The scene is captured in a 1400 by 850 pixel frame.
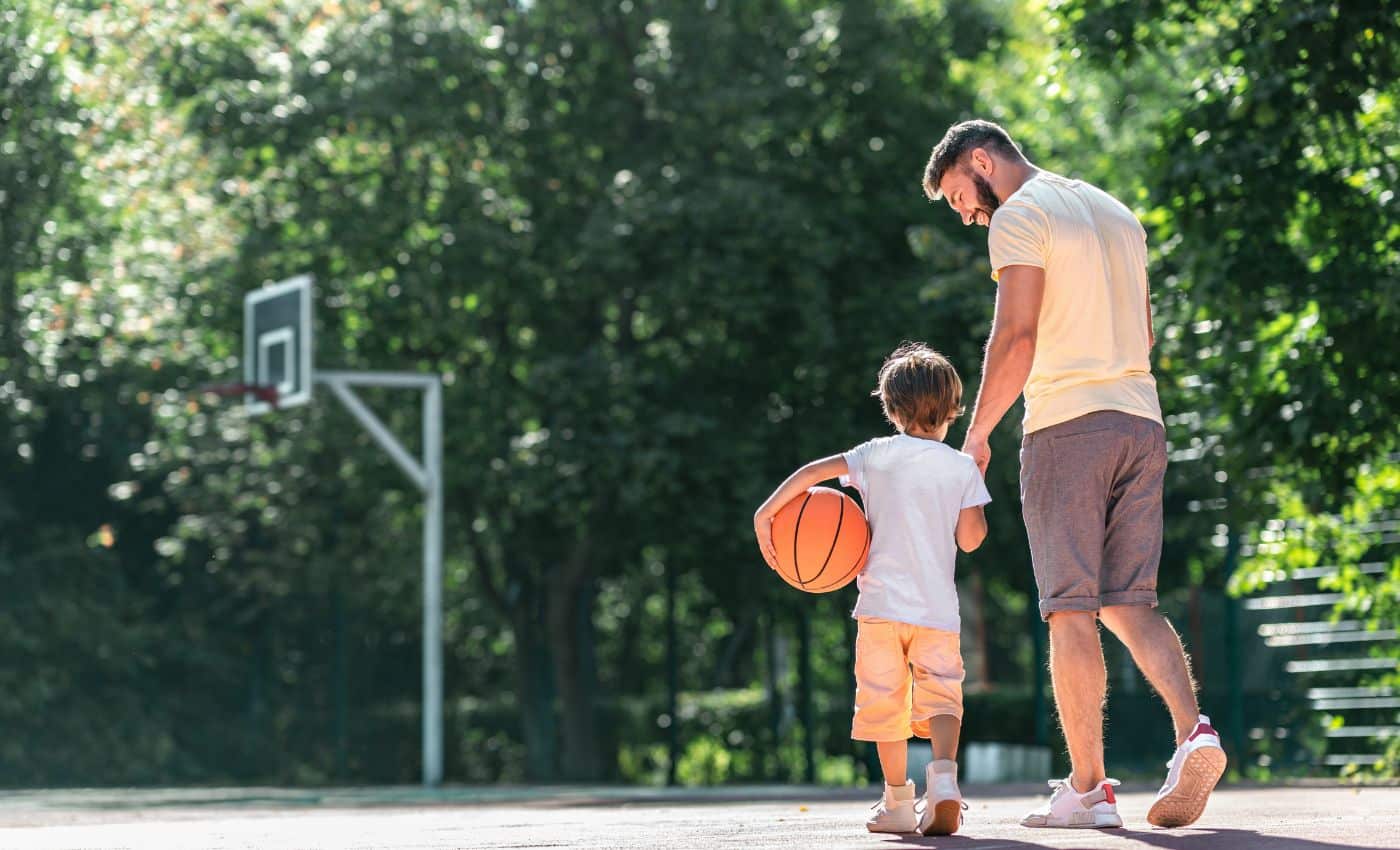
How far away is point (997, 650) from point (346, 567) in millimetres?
22304

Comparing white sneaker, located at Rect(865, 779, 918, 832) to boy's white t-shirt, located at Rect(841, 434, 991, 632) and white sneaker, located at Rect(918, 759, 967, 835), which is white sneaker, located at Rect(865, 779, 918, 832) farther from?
boy's white t-shirt, located at Rect(841, 434, 991, 632)

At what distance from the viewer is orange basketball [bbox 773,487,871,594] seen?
20.3 ft

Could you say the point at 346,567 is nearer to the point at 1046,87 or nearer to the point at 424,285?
the point at 424,285

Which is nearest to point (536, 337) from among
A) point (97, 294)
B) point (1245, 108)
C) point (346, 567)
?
point (346, 567)

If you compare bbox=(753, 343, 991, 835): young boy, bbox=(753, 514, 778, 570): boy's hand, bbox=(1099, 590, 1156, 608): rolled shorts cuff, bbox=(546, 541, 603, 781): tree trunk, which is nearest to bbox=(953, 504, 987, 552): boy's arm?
bbox=(753, 343, 991, 835): young boy

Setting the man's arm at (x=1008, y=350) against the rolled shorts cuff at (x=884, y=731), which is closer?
the man's arm at (x=1008, y=350)

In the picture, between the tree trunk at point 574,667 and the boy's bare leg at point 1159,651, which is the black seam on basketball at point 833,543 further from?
the tree trunk at point 574,667

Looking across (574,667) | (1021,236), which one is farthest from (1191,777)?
(574,667)

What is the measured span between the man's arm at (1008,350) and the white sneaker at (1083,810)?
94 centimetres

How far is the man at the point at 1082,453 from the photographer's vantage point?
5.96 meters

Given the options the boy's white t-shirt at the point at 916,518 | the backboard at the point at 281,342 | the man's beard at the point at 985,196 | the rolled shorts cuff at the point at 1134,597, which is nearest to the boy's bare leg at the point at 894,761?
the boy's white t-shirt at the point at 916,518

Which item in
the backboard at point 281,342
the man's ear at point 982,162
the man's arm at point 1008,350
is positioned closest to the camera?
the man's arm at point 1008,350

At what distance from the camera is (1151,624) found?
19.7 feet

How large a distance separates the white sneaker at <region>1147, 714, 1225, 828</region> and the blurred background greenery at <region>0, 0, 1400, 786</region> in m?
8.21
